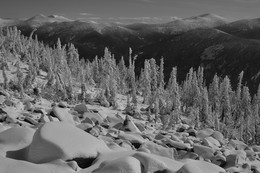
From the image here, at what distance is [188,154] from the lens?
22.2 m

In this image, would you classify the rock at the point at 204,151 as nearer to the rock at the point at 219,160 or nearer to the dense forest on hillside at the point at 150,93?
the rock at the point at 219,160

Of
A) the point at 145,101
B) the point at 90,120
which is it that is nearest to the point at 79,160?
the point at 90,120

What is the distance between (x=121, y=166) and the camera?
12.6 metres

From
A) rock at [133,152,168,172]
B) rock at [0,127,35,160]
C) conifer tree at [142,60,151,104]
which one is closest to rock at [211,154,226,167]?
rock at [133,152,168,172]

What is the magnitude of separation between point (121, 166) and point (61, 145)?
3.29 meters

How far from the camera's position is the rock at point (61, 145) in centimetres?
1402

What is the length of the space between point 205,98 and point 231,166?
60.2m

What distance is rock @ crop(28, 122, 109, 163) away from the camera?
46.0ft

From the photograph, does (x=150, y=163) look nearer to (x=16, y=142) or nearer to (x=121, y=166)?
(x=121, y=166)

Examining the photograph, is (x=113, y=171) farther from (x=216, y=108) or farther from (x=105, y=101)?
(x=216, y=108)

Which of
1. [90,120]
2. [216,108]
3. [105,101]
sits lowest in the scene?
[216,108]

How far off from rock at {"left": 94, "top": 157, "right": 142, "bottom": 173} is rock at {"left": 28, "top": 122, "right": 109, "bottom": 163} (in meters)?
1.75

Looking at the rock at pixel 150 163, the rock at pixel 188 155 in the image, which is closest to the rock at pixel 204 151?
the rock at pixel 188 155

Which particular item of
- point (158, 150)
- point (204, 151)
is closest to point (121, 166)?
point (158, 150)
